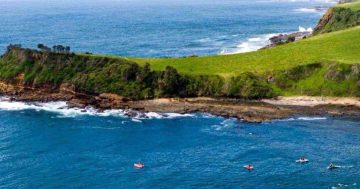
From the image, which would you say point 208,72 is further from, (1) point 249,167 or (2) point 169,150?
(1) point 249,167

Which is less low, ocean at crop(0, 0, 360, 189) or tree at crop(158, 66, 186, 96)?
tree at crop(158, 66, 186, 96)

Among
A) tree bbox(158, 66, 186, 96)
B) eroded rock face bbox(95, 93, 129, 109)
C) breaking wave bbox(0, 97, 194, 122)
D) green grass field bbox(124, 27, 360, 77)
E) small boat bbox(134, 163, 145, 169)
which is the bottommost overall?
small boat bbox(134, 163, 145, 169)

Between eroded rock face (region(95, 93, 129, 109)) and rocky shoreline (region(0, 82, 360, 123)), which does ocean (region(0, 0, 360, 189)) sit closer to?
rocky shoreline (region(0, 82, 360, 123))

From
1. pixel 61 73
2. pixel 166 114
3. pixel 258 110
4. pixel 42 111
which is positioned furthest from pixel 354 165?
pixel 61 73

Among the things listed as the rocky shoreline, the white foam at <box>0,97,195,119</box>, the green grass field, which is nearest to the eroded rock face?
the rocky shoreline

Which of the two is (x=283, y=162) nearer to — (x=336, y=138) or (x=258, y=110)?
(x=336, y=138)
